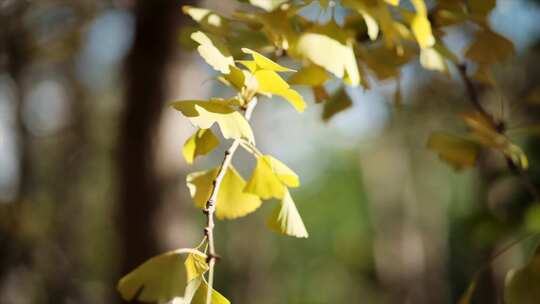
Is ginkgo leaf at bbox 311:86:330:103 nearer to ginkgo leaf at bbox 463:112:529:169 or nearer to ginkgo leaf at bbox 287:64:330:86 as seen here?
ginkgo leaf at bbox 287:64:330:86

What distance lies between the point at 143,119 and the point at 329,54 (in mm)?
1226

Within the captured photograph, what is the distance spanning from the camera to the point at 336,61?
0.46 m

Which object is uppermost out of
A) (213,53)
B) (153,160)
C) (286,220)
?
(213,53)

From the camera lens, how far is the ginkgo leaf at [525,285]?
544mm

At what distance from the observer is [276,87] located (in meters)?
0.47

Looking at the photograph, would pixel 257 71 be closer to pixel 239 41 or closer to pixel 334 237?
pixel 239 41

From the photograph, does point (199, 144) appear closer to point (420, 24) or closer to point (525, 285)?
point (420, 24)

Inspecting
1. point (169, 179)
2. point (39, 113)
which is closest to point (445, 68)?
point (169, 179)

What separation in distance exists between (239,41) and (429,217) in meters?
6.54

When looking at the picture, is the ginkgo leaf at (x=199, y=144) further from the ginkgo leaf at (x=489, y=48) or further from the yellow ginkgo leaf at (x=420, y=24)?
the ginkgo leaf at (x=489, y=48)

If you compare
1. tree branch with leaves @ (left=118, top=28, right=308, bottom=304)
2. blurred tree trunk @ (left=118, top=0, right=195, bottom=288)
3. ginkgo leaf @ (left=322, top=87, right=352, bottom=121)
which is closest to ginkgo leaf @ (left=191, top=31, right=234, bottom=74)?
tree branch with leaves @ (left=118, top=28, right=308, bottom=304)

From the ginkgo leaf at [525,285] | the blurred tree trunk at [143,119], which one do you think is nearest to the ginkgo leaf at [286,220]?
the ginkgo leaf at [525,285]

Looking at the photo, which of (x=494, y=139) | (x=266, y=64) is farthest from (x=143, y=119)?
(x=266, y=64)

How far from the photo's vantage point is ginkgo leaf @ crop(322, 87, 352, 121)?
0.71 m
